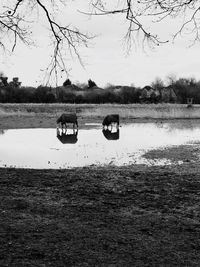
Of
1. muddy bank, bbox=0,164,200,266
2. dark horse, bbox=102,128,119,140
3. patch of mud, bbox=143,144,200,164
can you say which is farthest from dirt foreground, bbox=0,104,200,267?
dark horse, bbox=102,128,119,140

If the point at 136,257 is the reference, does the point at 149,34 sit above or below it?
above

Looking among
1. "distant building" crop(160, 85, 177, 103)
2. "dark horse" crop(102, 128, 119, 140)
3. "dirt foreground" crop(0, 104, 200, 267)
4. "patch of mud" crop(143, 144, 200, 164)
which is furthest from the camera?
"distant building" crop(160, 85, 177, 103)

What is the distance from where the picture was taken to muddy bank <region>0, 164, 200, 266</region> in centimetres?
507

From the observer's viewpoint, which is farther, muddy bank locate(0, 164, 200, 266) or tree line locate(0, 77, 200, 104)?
tree line locate(0, 77, 200, 104)

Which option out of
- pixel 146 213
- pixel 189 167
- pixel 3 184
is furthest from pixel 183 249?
pixel 189 167

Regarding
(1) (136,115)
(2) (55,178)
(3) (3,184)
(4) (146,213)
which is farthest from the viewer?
(1) (136,115)

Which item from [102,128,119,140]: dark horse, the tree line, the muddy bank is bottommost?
[102,128,119,140]: dark horse

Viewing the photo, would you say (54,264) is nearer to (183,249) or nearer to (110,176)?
(183,249)

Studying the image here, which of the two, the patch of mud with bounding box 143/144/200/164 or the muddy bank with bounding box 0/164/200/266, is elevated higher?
the muddy bank with bounding box 0/164/200/266

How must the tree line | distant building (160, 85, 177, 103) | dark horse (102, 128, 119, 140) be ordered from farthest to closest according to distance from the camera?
distant building (160, 85, 177, 103) < the tree line < dark horse (102, 128, 119, 140)

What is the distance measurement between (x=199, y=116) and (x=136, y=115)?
10445 millimetres

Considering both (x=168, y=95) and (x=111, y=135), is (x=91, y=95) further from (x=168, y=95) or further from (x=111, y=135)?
(x=111, y=135)

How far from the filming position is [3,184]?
8.41 m

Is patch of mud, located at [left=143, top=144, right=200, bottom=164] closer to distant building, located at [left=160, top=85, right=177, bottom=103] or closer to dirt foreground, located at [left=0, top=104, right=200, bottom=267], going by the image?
dirt foreground, located at [left=0, top=104, right=200, bottom=267]
